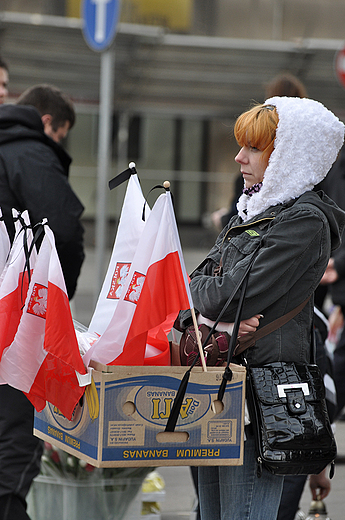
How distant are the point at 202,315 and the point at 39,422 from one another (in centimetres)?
66

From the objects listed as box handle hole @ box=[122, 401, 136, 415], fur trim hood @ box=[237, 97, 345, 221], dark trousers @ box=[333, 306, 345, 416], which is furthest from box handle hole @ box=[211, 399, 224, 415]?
dark trousers @ box=[333, 306, 345, 416]

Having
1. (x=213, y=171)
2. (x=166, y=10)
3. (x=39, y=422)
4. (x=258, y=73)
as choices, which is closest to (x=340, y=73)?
(x=258, y=73)

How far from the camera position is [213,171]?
16.9 meters

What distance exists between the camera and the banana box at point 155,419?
6.81 ft

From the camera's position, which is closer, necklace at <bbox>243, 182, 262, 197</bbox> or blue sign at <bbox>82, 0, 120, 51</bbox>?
necklace at <bbox>243, 182, 262, 197</bbox>

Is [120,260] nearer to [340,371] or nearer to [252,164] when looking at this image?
[252,164]

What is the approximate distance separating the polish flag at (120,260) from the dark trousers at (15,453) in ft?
2.22

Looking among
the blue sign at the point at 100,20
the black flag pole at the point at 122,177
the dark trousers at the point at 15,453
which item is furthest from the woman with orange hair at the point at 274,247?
the blue sign at the point at 100,20

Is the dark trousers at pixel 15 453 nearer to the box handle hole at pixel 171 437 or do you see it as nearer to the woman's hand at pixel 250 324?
the box handle hole at pixel 171 437

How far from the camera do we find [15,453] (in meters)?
2.95

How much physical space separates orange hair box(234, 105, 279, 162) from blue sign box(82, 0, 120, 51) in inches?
132

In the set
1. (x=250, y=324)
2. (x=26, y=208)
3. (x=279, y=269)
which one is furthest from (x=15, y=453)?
(x=279, y=269)

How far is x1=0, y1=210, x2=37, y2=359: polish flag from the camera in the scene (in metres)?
2.42

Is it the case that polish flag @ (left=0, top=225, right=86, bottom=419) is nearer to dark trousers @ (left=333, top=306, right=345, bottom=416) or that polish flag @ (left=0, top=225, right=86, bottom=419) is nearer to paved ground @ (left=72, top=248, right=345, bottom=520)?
paved ground @ (left=72, top=248, right=345, bottom=520)
